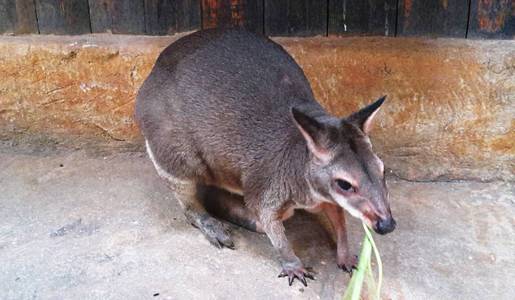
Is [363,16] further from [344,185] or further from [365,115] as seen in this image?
[344,185]

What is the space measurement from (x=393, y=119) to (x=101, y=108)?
1801 mm

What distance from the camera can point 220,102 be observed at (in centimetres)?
309

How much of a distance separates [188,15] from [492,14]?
5.69ft

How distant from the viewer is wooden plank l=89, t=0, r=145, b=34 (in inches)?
149

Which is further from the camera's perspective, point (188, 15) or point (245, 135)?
point (188, 15)

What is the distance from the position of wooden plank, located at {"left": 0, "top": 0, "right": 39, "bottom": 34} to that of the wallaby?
1.07 meters

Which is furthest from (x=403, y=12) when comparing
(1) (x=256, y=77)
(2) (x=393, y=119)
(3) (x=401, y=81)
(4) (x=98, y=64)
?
(4) (x=98, y=64)

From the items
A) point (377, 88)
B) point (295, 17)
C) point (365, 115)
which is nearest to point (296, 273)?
point (365, 115)

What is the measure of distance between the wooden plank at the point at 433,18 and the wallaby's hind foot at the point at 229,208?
135 cm

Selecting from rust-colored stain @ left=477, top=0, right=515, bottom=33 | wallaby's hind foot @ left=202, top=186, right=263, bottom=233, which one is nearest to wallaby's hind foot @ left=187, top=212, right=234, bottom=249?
wallaby's hind foot @ left=202, top=186, right=263, bottom=233

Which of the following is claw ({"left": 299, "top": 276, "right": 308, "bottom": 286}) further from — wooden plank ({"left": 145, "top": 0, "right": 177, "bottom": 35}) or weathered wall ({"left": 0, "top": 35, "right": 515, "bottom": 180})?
wooden plank ({"left": 145, "top": 0, "right": 177, "bottom": 35})

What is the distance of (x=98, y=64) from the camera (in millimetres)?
3818

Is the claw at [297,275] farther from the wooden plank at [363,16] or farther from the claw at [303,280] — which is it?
the wooden plank at [363,16]

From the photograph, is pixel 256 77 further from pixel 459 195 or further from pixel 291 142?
pixel 459 195
